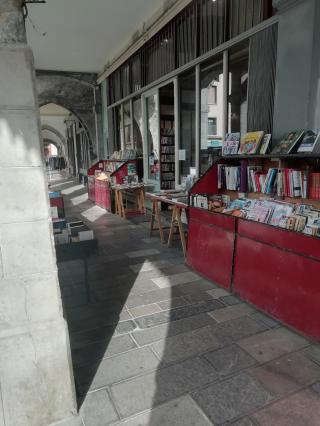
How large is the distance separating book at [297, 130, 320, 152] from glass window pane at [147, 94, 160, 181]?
4.45m

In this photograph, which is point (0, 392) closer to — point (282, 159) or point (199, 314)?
point (199, 314)

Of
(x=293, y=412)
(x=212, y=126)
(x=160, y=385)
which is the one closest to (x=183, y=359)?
(x=160, y=385)

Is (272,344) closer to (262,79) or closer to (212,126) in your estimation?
(262,79)

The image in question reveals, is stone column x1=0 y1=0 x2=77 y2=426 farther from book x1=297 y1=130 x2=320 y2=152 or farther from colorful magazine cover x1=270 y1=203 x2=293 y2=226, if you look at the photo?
book x1=297 y1=130 x2=320 y2=152

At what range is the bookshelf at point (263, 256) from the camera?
8.59 ft

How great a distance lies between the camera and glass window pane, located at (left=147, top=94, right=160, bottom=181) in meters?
7.33

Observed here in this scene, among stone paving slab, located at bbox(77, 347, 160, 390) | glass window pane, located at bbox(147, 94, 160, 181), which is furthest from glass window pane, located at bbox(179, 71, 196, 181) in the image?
stone paving slab, located at bbox(77, 347, 160, 390)

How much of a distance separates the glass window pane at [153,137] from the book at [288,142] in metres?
4.20

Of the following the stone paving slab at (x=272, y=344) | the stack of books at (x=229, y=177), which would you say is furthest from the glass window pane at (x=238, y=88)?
the stone paving slab at (x=272, y=344)

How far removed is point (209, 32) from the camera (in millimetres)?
5039

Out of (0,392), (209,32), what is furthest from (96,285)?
(209,32)

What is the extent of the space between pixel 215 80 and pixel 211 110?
0.50m

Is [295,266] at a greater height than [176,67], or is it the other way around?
[176,67]

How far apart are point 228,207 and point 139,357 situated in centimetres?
211
